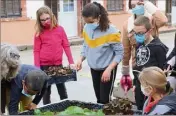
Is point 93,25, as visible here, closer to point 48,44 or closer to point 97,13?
point 97,13

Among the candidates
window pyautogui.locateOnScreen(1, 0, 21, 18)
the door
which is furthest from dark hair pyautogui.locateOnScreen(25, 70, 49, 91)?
the door

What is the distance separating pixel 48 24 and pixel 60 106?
1.90 metres

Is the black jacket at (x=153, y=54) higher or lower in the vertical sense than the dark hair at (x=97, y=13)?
lower

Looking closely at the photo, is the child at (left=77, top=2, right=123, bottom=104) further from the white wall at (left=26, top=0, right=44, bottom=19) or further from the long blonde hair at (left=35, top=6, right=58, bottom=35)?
the white wall at (left=26, top=0, right=44, bottom=19)

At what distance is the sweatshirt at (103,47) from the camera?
5066mm

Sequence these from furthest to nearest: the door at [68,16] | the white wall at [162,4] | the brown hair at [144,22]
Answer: the white wall at [162,4] → the door at [68,16] → the brown hair at [144,22]

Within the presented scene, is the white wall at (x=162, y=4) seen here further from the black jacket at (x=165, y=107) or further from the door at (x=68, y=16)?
the black jacket at (x=165, y=107)

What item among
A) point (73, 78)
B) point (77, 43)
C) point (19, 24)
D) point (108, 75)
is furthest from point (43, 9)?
point (77, 43)

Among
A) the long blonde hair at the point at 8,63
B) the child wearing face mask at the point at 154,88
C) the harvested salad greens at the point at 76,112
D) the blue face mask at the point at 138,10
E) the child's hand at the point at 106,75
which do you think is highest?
the blue face mask at the point at 138,10

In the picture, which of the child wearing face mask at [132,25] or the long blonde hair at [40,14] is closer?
the child wearing face mask at [132,25]

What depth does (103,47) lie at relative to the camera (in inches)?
200

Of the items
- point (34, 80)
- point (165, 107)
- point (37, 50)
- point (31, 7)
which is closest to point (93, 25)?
point (37, 50)

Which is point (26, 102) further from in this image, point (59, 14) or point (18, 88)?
point (59, 14)

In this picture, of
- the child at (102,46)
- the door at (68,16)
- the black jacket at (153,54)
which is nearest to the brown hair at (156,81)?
the black jacket at (153,54)
